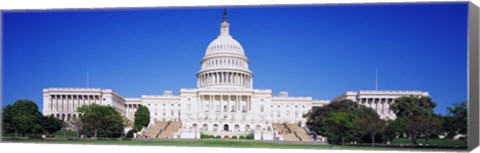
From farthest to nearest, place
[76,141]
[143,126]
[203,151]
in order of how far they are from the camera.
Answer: [143,126] → [76,141] → [203,151]

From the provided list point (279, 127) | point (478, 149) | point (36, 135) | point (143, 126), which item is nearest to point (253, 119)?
point (279, 127)

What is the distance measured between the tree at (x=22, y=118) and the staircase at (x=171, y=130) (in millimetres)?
5006

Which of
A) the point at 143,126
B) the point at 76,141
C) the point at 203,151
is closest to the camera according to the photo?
the point at 203,151

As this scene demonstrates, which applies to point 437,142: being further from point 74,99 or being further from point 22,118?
point 74,99

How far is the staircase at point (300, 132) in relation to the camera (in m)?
29.1

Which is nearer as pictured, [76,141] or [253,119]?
[76,141]

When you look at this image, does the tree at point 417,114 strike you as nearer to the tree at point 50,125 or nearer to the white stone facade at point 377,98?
the white stone facade at point 377,98

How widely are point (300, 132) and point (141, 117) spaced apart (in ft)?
24.6

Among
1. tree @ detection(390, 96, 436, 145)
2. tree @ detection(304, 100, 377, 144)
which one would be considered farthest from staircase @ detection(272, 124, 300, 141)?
tree @ detection(390, 96, 436, 145)

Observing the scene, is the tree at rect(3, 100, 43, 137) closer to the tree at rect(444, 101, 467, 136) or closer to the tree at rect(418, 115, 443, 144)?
the tree at rect(418, 115, 443, 144)

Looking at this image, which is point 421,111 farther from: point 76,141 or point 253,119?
point 253,119

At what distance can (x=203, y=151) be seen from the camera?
73.8ft

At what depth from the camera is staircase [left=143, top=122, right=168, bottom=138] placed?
29383 mm

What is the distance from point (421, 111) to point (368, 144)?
2.20 meters
